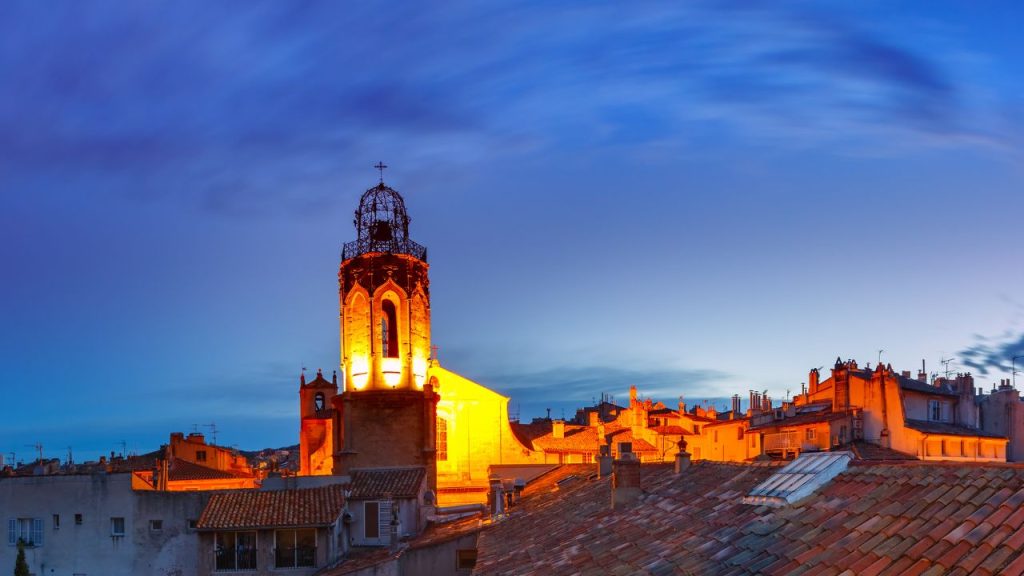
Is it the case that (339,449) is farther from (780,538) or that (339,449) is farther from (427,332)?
(780,538)

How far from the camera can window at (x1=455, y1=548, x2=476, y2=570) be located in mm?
29484

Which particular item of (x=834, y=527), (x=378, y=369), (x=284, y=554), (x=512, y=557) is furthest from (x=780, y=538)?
(x=378, y=369)

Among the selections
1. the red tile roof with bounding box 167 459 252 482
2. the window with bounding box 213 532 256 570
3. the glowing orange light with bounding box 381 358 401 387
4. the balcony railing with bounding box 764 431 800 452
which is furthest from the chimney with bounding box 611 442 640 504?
the red tile roof with bounding box 167 459 252 482

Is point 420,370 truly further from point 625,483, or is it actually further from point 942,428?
point 625,483

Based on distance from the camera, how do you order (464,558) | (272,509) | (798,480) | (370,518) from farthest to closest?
1. (370,518)
2. (272,509)
3. (464,558)
4. (798,480)

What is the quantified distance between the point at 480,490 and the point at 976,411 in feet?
94.3

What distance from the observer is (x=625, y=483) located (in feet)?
67.0

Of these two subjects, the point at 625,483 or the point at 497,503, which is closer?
the point at 625,483

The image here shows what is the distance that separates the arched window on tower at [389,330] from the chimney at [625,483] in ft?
104

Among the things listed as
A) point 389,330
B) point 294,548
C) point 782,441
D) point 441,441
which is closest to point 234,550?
point 294,548

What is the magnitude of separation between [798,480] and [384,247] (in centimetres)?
4035

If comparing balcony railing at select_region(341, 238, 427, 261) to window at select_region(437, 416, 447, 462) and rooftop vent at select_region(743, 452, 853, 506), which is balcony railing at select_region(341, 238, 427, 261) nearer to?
window at select_region(437, 416, 447, 462)

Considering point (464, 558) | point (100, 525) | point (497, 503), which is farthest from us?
point (100, 525)

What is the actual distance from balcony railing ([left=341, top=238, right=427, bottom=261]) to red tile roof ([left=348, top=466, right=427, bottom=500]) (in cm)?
1109
